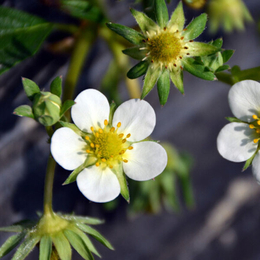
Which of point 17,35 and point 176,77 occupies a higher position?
point 17,35

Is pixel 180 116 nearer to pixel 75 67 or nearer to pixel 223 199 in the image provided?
pixel 223 199

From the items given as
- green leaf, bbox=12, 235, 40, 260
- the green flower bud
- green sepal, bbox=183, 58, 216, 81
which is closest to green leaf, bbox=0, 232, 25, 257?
green leaf, bbox=12, 235, 40, 260

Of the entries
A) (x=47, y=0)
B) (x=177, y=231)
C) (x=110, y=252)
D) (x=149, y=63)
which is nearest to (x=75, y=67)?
(x=47, y=0)

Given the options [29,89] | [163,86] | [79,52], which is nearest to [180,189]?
[79,52]

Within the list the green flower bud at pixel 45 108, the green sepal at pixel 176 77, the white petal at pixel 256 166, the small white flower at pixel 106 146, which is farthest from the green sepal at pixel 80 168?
the white petal at pixel 256 166

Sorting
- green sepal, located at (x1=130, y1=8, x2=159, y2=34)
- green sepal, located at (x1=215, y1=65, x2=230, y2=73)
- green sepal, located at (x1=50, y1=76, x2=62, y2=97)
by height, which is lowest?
green sepal, located at (x1=50, y1=76, x2=62, y2=97)

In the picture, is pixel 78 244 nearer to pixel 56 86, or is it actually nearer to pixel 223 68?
pixel 56 86

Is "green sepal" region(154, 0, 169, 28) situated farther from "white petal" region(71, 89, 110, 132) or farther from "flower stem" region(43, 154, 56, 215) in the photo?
"flower stem" region(43, 154, 56, 215)
